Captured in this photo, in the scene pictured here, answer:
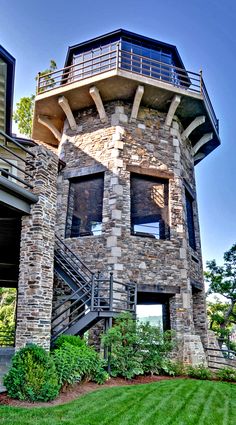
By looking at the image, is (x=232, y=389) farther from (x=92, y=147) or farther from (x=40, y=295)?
(x=92, y=147)

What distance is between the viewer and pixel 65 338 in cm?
803

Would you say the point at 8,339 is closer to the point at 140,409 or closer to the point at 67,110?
the point at 67,110

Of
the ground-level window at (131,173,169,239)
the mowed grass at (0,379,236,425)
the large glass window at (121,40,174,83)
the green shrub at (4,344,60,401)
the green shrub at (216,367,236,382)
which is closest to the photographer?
the mowed grass at (0,379,236,425)

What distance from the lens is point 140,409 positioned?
19.0ft

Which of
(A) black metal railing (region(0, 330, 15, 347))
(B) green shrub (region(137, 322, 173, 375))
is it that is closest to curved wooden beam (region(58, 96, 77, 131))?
(B) green shrub (region(137, 322, 173, 375))

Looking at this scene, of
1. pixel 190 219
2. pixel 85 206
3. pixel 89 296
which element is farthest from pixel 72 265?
pixel 190 219

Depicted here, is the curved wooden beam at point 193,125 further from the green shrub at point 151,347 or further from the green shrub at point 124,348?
the green shrub at point 124,348

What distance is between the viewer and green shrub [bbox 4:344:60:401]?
5934 millimetres

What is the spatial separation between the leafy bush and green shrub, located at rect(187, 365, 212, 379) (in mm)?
3292

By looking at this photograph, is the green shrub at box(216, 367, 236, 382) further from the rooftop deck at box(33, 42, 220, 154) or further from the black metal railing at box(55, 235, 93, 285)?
the rooftop deck at box(33, 42, 220, 154)

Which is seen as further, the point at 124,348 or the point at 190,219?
the point at 190,219

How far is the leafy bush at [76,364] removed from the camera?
6809 mm

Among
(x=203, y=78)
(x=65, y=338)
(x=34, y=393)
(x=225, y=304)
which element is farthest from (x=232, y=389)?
(x=225, y=304)

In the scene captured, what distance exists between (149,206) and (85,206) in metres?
2.46
